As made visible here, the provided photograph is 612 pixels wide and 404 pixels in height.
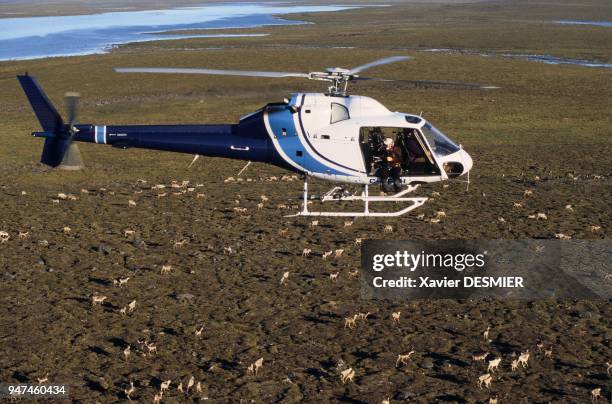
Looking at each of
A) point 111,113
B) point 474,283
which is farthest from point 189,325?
point 111,113

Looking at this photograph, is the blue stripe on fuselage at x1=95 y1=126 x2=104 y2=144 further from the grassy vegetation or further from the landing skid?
the landing skid

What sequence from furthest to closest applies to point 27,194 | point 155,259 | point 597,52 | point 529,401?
point 597,52
point 27,194
point 155,259
point 529,401

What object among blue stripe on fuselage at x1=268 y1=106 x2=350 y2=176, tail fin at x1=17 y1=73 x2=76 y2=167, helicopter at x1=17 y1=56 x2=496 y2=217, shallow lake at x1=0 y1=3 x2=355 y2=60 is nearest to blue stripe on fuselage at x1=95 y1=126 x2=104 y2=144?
helicopter at x1=17 y1=56 x2=496 y2=217

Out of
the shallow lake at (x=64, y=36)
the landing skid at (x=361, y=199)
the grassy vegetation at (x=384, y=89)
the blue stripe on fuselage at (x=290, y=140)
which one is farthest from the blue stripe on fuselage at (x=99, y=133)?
the shallow lake at (x=64, y=36)

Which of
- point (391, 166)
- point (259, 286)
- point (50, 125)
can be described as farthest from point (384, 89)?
point (259, 286)

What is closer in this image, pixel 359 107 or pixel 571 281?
pixel 571 281

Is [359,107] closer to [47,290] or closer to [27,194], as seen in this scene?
[47,290]
